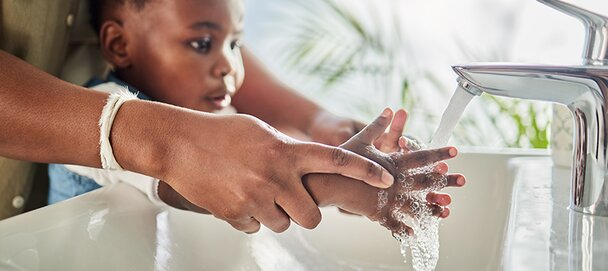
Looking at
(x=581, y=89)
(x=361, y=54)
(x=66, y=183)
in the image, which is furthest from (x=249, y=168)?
(x=361, y=54)

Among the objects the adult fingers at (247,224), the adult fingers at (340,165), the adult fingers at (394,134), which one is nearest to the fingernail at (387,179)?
the adult fingers at (340,165)

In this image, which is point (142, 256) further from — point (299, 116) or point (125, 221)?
point (299, 116)

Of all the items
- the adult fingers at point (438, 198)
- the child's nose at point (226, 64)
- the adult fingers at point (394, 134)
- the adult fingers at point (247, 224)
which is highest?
the child's nose at point (226, 64)

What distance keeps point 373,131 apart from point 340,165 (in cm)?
12

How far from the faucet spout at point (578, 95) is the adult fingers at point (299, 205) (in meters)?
0.16

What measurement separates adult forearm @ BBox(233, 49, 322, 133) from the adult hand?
1.91 ft

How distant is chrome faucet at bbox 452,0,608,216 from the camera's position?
2.24 feet

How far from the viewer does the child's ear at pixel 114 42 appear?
1.13m

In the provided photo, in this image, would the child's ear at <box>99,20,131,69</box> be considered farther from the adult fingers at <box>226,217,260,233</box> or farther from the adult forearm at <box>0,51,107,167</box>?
the adult fingers at <box>226,217,260,233</box>

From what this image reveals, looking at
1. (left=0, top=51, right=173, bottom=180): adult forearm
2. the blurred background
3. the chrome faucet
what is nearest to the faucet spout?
the chrome faucet

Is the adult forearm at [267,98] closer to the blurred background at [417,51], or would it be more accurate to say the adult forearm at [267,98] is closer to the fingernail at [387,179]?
the fingernail at [387,179]

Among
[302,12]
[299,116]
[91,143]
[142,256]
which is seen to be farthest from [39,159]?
[302,12]

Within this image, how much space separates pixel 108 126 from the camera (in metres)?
0.67

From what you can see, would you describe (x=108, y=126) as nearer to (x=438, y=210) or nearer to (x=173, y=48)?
(x=438, y=210)
